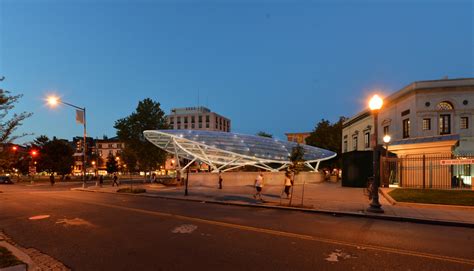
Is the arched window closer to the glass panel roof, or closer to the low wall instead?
the low wall

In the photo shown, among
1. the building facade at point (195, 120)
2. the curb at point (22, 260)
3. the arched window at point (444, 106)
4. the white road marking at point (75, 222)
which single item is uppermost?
the building facade at point (195, 120)

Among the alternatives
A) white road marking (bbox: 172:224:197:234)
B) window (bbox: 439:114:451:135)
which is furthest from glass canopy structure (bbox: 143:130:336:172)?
white road marking (bbox: 172:224:197:234)

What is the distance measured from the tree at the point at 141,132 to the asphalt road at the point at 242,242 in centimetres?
3873

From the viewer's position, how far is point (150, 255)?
696 cm

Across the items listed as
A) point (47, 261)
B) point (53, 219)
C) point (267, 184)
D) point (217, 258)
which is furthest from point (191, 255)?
point (267, 184)

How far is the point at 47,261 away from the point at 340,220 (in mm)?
9886

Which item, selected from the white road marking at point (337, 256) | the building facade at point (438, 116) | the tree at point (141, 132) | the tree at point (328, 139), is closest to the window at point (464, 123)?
the building facade at point (438, 116)

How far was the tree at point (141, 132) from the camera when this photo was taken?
50.5 metres

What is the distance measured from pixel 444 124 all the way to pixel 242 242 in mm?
29951

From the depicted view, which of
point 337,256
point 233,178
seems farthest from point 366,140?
point 337,256

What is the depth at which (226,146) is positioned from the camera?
126 ft

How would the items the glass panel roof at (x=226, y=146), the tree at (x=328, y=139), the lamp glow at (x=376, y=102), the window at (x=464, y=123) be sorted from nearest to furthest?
the lamp glow at (x=376, y=102) → the window at (x=464, y=123) → the glass panel roof at (x=226, y=146) → the tree at (x=328, y=139)

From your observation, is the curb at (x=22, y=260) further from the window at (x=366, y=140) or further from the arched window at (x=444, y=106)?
the window at (x=366, y=140)

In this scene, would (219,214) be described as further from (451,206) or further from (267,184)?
(267,184)
